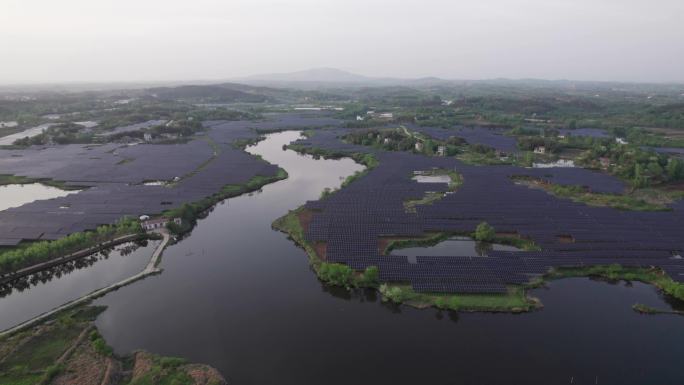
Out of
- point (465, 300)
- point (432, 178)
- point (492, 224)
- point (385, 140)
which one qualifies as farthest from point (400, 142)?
point (465, 300)

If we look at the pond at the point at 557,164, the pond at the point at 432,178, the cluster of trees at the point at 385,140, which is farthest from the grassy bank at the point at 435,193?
the cluster of trees at the point at 385,140

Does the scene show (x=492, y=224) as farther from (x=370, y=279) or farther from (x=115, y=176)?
(x=115, y=176)

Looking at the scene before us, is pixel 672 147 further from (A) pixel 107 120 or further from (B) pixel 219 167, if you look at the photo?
(A) pixel 107 120

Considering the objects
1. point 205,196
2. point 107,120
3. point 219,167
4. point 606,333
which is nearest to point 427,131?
point 219,167

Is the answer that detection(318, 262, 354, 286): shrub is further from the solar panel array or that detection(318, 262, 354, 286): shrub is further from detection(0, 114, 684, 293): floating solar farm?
the solar panel array

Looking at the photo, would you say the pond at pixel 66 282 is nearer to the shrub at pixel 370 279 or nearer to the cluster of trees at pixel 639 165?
the shrub at pixel 370 279
